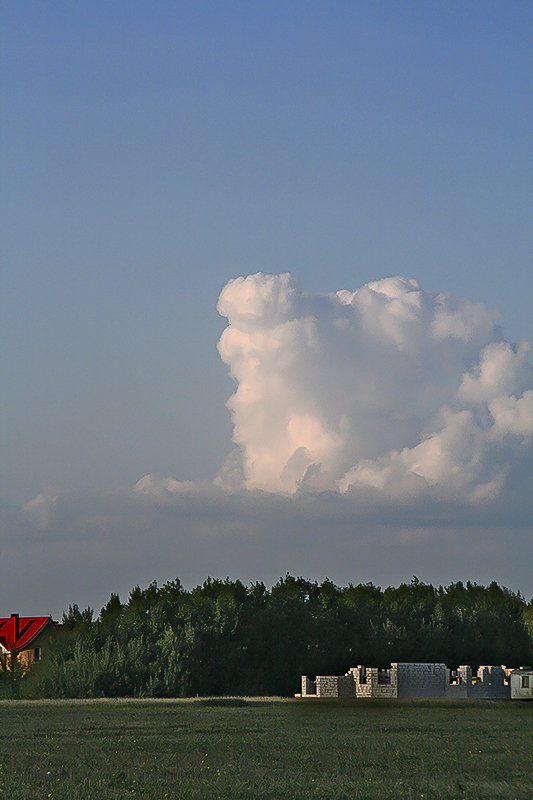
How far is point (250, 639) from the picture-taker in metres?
81.4

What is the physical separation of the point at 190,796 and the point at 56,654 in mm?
60514

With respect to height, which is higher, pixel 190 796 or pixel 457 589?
pixel 457 589

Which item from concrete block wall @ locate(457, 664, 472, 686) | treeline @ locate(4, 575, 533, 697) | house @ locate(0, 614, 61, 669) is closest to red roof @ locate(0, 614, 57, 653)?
house @ locate(0, 614, 61, 669)

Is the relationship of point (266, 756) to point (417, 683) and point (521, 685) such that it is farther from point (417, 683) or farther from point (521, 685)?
point (521, 685)

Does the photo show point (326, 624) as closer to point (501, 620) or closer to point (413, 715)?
point (501, 620)

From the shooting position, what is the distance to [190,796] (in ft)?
61.4

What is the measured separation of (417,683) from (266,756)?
39615mm

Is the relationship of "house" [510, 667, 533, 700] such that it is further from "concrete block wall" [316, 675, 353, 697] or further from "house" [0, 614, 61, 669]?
"house" [0, 614, 61, 669]

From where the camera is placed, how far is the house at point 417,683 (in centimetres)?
6297

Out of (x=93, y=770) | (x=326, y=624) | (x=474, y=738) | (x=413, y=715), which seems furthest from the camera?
(x=326, y=624)

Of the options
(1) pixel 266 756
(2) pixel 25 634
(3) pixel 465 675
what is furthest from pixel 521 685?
(2) pixel 25 634

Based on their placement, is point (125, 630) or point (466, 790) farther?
point (125, 630)

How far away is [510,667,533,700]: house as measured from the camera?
60.7m

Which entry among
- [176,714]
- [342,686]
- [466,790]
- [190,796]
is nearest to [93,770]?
[190,796]
